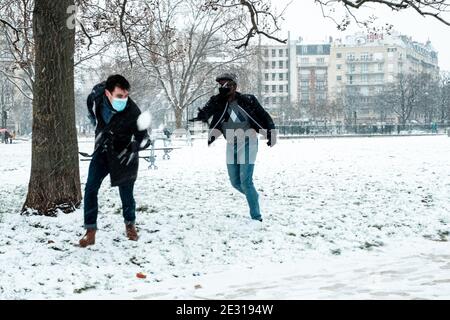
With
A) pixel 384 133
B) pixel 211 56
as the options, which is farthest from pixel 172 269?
pixel 384 133

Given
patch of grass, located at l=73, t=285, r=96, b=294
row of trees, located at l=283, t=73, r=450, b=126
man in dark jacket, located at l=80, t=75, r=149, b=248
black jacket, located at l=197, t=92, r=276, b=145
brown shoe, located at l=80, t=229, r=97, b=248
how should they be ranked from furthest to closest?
1. row of trees, located at l=283, t=73, r=450, b=126
2. black jacket, located at l=197, t=92, r=276, b=145
3. man in dark jacket, located at l=80, t=75, r=149, b=248
4. brown shoe, located at l=80, t=229, r=97, b=248
5. patch of grass, located at l=73, t=285, r=96, b=294

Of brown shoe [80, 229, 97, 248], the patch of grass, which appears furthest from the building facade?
the patch of grass

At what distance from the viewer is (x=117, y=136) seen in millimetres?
5402

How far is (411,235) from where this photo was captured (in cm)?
633

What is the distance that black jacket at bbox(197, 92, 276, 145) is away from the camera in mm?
6449

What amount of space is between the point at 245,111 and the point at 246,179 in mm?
823

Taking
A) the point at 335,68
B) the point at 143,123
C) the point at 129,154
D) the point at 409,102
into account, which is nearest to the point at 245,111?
the point at 143,123

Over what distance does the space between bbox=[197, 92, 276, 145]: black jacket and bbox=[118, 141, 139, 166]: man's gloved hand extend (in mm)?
1199

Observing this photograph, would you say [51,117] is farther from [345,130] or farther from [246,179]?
[345,130]

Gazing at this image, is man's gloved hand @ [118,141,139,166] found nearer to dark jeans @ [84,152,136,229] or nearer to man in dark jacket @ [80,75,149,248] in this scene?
man in dark jacket @ [80,75,149,248]

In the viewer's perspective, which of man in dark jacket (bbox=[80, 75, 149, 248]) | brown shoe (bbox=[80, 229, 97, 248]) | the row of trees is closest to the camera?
brown shoe (bbox=[80, 229, 97, 248])

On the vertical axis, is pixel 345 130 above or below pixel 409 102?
below

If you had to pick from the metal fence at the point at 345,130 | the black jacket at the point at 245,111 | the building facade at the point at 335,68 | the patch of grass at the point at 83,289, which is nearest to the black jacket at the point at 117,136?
the black jacket at the point at 245,111
